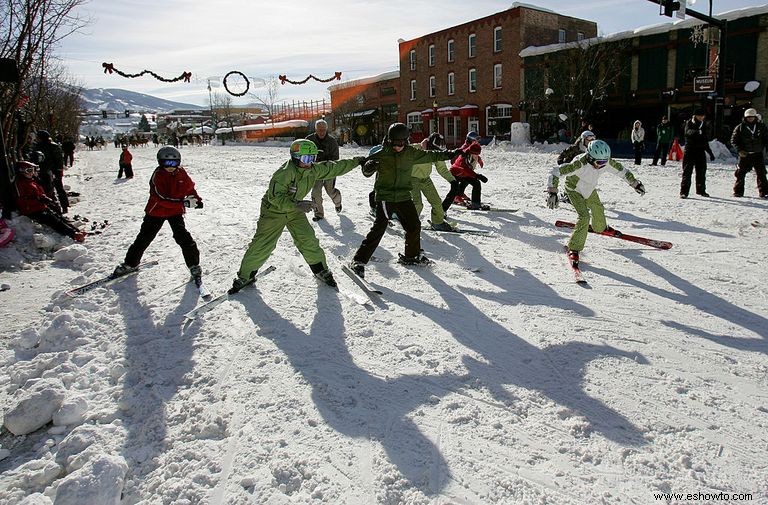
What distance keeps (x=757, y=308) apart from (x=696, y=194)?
255 inches

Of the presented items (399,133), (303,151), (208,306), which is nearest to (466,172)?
(399,133)

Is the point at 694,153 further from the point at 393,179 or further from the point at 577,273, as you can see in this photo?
the point at 393,179

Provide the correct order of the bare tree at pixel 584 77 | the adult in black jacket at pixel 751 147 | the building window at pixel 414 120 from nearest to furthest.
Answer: the adult in black jacket at pixel 751 147 → the bare tree at pixel 584 77 → the building window at pixel 414 120

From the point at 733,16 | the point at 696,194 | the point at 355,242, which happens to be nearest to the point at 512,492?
the point at 355,242

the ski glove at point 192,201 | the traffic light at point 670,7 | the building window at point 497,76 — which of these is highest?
the building window at point 497,76

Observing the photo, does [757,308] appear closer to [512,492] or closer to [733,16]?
[512,492]

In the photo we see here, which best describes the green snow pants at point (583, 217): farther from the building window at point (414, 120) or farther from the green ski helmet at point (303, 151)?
the building window at point (414, 120)

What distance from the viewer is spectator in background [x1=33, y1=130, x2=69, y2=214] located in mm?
9602

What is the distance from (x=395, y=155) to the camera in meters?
5.58

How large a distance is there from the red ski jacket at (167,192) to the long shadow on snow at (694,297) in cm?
469

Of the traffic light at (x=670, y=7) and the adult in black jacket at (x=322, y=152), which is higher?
the traffic light at (x=670, y=7)

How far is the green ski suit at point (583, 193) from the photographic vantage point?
5840mm

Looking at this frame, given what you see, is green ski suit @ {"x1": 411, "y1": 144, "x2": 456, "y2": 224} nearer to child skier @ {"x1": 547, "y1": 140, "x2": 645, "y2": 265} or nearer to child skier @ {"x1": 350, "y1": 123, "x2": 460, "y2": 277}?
child skier @ {"x1": 350, "y1": 123, "x2": 460, "y2": 277}

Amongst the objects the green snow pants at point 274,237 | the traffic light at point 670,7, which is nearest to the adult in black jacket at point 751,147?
the traffic light at point 670,7
